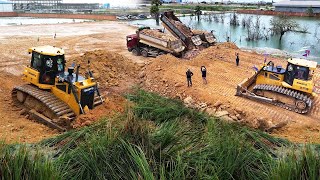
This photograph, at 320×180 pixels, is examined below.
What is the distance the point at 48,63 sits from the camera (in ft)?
35.7

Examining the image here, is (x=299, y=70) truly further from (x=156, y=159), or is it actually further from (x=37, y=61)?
(x=37, y=61)

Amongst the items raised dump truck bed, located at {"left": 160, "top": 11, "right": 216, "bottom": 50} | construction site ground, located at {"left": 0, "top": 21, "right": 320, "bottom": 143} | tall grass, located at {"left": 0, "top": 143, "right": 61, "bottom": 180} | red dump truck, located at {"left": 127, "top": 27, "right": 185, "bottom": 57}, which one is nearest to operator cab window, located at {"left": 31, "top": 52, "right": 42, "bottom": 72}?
construction site ground, located at {"left": 0, "top": 21, "right": 320, "bottom": 143}

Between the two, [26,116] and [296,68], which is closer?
[26,116]

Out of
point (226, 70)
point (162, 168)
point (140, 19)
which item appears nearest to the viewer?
point (162, 168)

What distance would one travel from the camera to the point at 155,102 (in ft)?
36.7

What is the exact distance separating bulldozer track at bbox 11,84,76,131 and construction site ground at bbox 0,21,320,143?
28cm

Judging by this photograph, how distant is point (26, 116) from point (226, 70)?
1084cm

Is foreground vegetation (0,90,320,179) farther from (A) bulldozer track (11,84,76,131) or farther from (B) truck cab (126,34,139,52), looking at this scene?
(B) truck cab (126,34,139,52)

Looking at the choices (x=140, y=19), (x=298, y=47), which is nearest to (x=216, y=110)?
(x=298, y=47)

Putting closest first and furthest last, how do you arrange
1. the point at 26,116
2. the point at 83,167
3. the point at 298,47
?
the point at 83,167
the point at 26,116
the point at 298,47

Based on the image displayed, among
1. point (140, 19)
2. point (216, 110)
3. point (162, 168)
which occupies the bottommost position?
point (216, 110)

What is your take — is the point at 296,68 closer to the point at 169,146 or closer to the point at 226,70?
the point at 226,70

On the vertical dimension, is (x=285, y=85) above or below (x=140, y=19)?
below

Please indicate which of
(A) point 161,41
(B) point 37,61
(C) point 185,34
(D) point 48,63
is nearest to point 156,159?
(D) point 48,63
